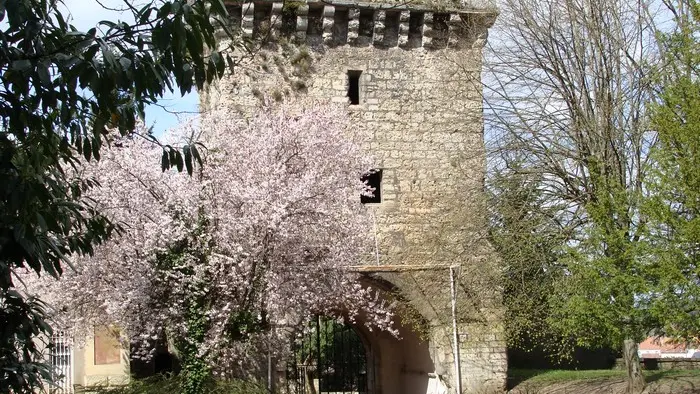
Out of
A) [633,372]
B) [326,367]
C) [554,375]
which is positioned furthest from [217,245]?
[326,367]

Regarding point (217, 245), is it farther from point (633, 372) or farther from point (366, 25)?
point (633, 372)

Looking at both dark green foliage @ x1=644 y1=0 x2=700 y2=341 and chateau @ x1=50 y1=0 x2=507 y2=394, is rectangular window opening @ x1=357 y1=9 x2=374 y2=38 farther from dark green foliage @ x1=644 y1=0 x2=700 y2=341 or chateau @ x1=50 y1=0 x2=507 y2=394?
dark green foliage @ x1=644 y1=0 x2=700 y2=341

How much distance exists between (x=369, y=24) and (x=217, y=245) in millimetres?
6585

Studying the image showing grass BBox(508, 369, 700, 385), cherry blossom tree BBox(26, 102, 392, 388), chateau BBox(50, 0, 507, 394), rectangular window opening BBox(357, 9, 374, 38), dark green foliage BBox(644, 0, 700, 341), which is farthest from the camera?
rectangular window opening BBox(357, 9, 374, 38)

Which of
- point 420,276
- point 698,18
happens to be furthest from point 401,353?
point 698,18

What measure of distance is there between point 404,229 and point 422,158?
141cm

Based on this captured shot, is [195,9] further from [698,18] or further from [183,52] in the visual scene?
[698,18]

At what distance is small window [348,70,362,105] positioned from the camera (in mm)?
16953

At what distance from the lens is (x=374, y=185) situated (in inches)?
664

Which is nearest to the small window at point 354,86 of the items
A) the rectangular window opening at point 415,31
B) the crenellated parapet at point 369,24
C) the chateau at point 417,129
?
the chateau at point 417,129

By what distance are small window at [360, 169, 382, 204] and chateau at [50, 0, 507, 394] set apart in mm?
30

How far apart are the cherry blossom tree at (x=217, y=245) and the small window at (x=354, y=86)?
12.2ft

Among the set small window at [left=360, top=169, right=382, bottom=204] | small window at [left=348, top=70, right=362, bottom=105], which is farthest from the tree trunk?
small window at [left=348, top=70, right=362, bottom=105]

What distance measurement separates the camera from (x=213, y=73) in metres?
4.60
